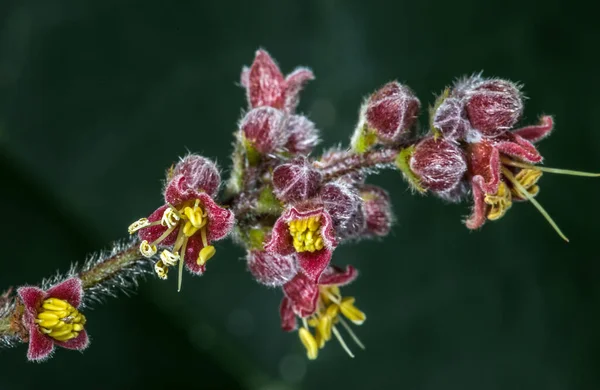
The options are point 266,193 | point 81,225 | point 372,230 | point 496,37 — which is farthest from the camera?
point 81,225

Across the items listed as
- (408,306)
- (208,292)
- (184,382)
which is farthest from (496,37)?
(184,382)

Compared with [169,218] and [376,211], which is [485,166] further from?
[169,218]

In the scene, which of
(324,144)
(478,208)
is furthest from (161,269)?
(324,144)

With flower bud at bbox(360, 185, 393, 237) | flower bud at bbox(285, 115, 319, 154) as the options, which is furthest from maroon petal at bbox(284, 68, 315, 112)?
flower bud at bbox(360, 185, 393, 237)

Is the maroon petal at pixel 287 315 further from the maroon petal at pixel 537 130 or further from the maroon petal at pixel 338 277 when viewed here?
the maroon petal at pixel 537 130

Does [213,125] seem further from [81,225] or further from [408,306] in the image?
[408,306]

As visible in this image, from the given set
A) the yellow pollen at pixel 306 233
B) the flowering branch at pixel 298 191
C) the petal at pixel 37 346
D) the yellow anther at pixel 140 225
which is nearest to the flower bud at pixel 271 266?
the flowering branch at pixel 298 191

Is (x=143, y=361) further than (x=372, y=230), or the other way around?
(x=143, y=361)

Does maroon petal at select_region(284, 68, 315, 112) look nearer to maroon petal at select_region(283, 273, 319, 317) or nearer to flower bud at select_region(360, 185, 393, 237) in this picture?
flower bud at select_region(360, 185, 393, 237)
